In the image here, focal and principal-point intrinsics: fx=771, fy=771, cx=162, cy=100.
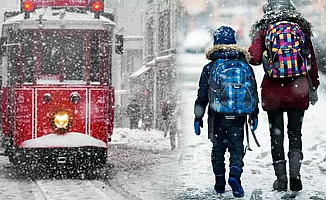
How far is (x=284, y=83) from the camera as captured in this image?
24.1ft

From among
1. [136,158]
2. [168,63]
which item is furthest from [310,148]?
[168,63]

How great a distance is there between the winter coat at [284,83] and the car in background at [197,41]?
472cm

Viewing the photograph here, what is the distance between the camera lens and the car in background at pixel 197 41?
12.5 meters

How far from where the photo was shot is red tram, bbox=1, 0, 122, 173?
1039 centimetres

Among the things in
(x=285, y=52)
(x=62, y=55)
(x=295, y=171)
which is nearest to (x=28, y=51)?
(x=62, y=55)

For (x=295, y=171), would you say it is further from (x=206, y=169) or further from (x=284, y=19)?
(x=206, y=169)

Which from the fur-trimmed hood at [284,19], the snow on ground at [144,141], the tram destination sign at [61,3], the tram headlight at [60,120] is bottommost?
the snow on ground at [144,141]

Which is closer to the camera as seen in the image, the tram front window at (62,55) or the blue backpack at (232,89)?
the blue backpack at (232,89)

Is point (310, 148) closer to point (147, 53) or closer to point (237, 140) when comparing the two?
point (237, 140)

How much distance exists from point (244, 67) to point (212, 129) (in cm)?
68

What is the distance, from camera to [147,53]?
142 feet

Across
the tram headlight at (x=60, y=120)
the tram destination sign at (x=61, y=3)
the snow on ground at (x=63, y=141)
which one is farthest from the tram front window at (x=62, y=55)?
the snow on ground at (x=63, y=141)

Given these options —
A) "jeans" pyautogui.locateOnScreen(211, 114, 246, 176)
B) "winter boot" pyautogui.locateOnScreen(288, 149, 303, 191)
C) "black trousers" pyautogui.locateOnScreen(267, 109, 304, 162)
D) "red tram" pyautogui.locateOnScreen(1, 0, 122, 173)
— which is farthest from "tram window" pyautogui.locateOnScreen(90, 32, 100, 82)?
"winter boot" pyautogui.locateOnScreen(288, 149, 303, 191)

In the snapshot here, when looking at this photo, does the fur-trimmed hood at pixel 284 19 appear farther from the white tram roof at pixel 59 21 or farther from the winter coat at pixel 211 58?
the white tram roof at pixel 59 21
